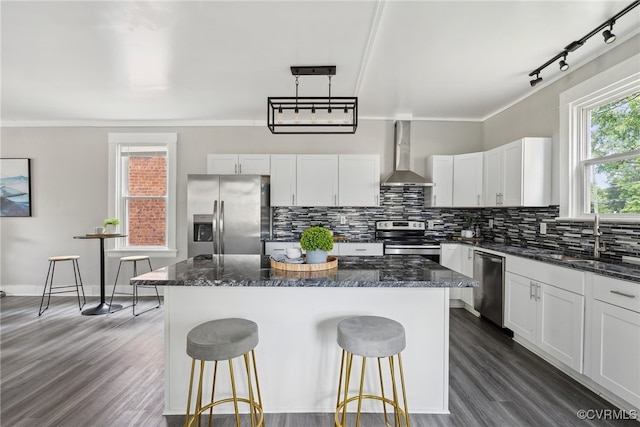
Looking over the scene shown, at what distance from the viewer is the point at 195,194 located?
12.0 feet

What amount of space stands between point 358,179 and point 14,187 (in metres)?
5.14

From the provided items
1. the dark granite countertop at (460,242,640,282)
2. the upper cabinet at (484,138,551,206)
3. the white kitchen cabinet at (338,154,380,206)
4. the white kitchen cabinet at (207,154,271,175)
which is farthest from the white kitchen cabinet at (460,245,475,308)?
the white kitchen cabinet at (207,154,271,175)

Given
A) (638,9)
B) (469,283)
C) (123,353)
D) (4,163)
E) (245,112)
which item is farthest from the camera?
(4,163)

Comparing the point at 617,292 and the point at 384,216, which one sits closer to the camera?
the point at 617,292

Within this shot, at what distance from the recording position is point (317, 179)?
4059 millimetres

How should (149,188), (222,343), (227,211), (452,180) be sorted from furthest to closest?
(149,188), (452,180), (227,211), (222,343)

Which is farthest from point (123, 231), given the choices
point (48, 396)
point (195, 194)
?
point (48, 396)

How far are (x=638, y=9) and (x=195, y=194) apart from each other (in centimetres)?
430

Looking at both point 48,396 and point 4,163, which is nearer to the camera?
point 48,396

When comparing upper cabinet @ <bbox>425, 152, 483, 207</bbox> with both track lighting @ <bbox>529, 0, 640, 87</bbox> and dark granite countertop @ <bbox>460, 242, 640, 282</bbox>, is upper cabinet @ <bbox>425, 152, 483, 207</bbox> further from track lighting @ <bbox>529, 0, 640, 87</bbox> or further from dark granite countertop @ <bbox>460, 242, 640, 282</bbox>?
dark granite countertop @ <bbox>460, 242, 640, 282</bbox>

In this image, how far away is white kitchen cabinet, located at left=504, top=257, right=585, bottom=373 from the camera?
206 cm

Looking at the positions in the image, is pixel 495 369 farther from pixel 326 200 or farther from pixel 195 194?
pixel 195 194

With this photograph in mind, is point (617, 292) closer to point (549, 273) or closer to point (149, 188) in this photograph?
point (549, 273)

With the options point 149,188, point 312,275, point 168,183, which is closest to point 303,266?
point 312,275
